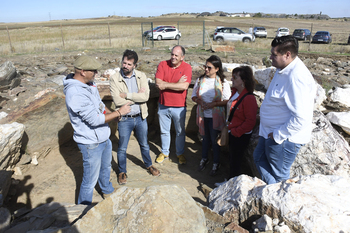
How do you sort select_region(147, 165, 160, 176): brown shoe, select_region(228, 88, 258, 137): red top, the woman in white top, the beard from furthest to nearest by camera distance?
1. select_region(147, 165, 160, 176): brown shoe
2. the woman in white top
3. the beard
4. select_region(228, 88, 258, 137): red top

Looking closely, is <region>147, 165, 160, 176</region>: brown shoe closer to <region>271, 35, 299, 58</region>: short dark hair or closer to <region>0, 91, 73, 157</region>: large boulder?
<region>0, 91, 73, 157</region>: large boulder

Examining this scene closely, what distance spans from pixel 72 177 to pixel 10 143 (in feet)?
3.38

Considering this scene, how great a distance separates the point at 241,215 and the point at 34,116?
3734mm

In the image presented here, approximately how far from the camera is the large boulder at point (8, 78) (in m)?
4.73

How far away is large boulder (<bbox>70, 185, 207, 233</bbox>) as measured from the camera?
2.01 m

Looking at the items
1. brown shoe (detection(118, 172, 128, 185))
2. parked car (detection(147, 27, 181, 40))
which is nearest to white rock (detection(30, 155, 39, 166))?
brown shoe (detection(118, 172, 128, 185))

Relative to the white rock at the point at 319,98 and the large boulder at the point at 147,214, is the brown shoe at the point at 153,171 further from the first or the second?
the white rock at the point at 319,98

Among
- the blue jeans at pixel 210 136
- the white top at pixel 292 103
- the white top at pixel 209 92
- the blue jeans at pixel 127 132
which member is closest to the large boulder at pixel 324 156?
Answer: the white top at pixel 292 103

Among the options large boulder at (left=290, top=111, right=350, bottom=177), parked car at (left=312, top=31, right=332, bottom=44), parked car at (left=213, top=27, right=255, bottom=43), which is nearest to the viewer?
large boulder at (left=290, top=111, right=350, bottom=177)

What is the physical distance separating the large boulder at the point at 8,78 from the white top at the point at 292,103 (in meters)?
4.71

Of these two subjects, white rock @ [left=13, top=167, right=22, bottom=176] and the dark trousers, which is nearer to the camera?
the dark trousers

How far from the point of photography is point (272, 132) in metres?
2.60

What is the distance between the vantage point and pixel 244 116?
3314 millimetres

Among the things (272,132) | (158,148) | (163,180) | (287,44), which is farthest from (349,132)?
(158,148)
